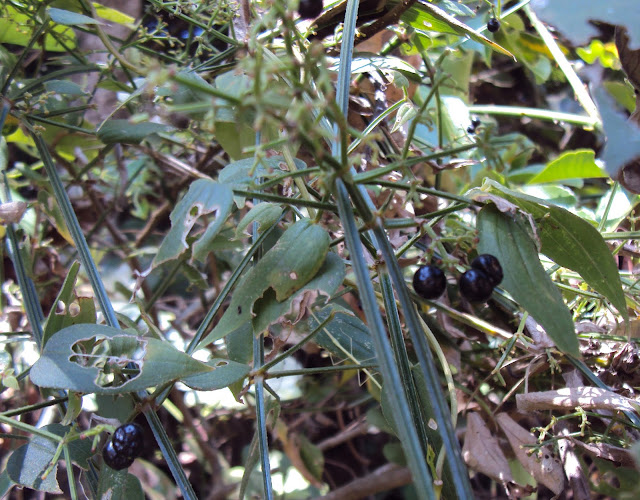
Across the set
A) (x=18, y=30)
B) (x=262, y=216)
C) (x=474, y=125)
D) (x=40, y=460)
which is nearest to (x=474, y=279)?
(x=262, y=216)

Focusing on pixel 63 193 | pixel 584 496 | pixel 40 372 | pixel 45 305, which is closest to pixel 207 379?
pixel 40 372

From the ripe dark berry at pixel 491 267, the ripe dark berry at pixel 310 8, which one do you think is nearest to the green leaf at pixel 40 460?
the ripe dark berry at pixel 491 267

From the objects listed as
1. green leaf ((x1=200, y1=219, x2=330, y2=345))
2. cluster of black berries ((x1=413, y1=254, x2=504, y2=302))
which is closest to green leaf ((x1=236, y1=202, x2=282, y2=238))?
green leaf ((x1=200, y1=219, x2=330, y2=345))

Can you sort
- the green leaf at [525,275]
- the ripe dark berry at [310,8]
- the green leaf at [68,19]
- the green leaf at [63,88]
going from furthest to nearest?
the ripe dark berry at [310,8], the green leaf at [63,88], the green leaf at [68,19], the green leaf at [525,275]

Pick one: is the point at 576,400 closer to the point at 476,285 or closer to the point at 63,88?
the point at 476,285

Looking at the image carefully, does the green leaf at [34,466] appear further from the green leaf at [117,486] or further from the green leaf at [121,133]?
the green leaf at [121,133]

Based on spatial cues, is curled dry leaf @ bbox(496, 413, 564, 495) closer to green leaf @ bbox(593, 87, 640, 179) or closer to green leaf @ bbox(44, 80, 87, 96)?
green leaf @ bbox(593, 87, 640, 179)
